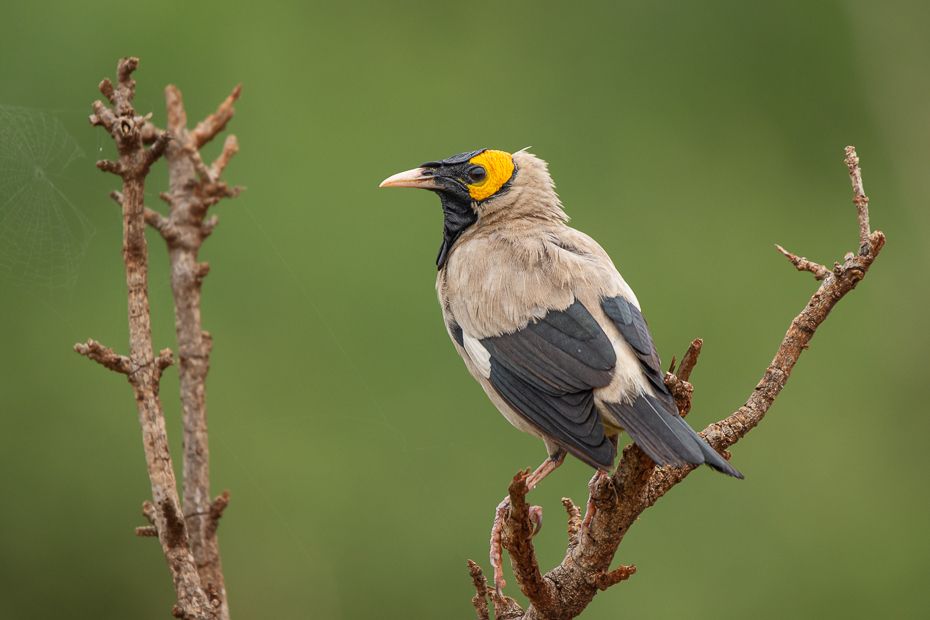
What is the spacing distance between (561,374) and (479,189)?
31.8 inches

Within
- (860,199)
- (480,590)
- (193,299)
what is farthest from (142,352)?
(860,199)

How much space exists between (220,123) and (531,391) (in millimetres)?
1208

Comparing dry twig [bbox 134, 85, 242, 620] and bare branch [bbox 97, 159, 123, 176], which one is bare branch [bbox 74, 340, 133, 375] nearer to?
dry twig [bbox 134, 85, 242, 620]

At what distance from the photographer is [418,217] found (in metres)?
4.43

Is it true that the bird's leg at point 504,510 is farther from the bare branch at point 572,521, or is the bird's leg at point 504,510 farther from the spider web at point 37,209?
the spider web at point 37,209

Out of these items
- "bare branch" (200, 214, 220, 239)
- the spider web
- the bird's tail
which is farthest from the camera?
the spider web

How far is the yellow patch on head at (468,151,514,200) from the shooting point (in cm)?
250

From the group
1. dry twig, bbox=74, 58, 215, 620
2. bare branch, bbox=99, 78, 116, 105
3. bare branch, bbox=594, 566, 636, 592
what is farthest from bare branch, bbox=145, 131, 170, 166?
bare branch, bbox=594, 566, 636, 592

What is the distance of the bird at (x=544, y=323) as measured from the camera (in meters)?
1.79

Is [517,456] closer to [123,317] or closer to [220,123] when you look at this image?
[123,317]

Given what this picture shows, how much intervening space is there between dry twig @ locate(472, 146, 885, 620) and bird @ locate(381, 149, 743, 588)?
0.08m

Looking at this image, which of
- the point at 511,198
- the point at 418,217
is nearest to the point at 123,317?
the point at 418,217

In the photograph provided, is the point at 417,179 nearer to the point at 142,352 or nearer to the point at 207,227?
the point at 207,227

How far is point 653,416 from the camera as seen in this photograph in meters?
1.73
